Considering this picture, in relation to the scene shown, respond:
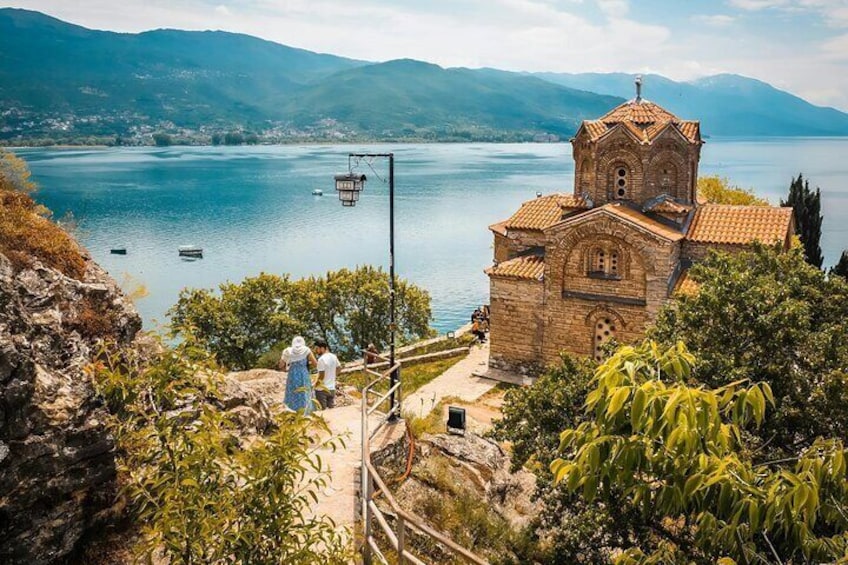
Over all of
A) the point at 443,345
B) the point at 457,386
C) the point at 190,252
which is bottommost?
the point at 190,252

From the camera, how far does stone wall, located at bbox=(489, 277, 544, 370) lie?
2131 centimetres

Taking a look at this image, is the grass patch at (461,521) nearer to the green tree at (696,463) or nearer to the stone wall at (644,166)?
the green tree at (696,463)

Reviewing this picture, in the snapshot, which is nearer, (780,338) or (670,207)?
(780,338)

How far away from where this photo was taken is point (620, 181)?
21594mm

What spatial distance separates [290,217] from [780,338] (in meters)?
79.4

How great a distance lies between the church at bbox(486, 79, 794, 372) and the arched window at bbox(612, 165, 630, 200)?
3 centimetres

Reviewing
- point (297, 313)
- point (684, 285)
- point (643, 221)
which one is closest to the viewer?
point (684, 285)

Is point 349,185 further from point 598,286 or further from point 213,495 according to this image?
point 598,286

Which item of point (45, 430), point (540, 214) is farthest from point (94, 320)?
point (540, 214)

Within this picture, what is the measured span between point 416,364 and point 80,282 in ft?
57.5

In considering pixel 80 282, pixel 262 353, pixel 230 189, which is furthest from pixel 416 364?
pixel 230 189

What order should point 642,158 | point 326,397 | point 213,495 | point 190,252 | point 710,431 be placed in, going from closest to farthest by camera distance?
point 710,431
point 213,495
point 326,397
point 642,158
point 190,252

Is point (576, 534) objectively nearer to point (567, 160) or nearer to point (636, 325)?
point (636, 325)

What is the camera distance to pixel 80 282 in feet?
26.3
